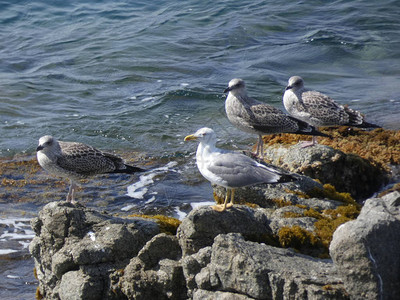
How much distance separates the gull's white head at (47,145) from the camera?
7.80 meters

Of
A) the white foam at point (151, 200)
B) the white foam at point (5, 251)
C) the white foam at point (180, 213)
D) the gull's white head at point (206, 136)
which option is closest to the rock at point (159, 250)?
the gull's white head at point (206, 136)

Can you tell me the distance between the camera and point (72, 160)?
7871 millimetres

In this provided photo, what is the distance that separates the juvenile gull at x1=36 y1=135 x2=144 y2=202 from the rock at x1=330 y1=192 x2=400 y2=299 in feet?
12.6

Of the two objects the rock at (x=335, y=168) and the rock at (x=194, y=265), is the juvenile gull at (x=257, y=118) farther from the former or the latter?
the rock at (x=194, y=265)

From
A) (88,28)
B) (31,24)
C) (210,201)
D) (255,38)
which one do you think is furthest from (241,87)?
(31,24)

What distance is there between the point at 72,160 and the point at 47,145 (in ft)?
1.25

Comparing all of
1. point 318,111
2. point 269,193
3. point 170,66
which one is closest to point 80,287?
point 269,193

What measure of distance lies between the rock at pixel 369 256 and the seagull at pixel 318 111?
4.84 meters

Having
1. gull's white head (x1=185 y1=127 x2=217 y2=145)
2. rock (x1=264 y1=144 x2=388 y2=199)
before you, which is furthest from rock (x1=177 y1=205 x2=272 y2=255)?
rock (x1=264 y1=144 x2=388 y2=199)

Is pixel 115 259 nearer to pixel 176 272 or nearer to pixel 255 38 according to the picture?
pixel 176 272

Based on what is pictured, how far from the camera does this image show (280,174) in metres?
6.49

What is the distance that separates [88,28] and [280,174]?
1759 cm

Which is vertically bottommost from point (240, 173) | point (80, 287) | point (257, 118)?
point (80, 287)

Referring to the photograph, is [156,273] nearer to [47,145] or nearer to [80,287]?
[80,287]
